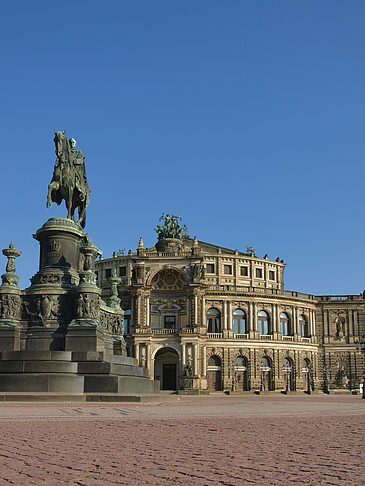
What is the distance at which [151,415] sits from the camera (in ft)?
44.1

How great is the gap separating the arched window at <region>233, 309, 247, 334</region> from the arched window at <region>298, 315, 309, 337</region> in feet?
30.7

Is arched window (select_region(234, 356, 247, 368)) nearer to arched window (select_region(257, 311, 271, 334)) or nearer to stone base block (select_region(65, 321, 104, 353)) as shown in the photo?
arched window (select_region(257, 311, 271, 334))

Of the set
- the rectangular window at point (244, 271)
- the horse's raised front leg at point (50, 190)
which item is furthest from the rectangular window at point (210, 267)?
the horse's raised front leg at point (50, 190)

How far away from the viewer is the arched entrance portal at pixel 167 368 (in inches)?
2953

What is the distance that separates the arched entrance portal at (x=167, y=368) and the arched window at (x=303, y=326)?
1938 cm

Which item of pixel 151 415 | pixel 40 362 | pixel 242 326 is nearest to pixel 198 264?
pixel 242 326

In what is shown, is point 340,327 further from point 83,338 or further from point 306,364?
point 83,338

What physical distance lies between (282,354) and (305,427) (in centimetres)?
6848

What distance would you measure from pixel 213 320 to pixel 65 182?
2164 inches

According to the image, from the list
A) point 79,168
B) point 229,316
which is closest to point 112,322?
point 79,168

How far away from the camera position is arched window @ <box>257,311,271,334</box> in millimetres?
78500

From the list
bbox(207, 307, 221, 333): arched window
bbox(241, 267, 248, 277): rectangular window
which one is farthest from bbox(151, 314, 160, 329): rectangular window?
bbox(241, 267, 248, 277): rectangular window

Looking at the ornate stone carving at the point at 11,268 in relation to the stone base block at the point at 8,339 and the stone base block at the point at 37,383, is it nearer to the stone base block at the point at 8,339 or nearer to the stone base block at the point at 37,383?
the stone base block at the point at 8,339

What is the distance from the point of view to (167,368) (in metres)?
75.6
